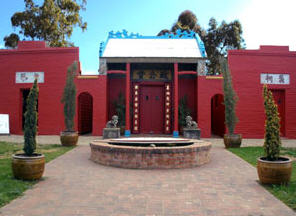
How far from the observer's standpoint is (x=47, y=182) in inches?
219

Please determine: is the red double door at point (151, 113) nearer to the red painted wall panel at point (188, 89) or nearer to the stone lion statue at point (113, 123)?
the red painted wall panel at point (188, 89)

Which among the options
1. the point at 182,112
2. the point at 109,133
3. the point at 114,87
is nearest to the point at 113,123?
the point at 109,133

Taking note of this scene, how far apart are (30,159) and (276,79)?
13.3 meters

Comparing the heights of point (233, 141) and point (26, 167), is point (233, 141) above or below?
below

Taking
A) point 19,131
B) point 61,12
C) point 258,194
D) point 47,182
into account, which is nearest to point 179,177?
point 258,194

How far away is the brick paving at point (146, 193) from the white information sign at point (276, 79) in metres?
9.05

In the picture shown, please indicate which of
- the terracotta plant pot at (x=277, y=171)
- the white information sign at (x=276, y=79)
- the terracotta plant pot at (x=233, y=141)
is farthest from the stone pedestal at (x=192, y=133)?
the terracotta plant pot at (x=277, y=171)

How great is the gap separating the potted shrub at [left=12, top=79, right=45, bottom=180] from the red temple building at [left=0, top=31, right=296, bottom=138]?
8669 mm

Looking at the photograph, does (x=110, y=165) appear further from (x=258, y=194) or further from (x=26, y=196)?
(x=258, y=194)

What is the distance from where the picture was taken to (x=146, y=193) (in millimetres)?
4863

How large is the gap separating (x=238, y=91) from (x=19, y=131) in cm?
1227

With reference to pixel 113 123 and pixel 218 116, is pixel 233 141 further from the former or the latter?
pixel 218 116

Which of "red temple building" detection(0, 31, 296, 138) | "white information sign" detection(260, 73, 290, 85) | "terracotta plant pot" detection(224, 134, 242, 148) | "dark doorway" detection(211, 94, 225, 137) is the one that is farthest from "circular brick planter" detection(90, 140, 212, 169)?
"white information sign" detection(260, 73, 290, 85)

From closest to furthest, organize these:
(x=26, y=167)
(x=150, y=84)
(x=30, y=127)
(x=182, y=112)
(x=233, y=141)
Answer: (x=26, y=167) → (x=30, y=127) → (x=233, y=141) → (x=182, y=112) → (x=150, y=84)
